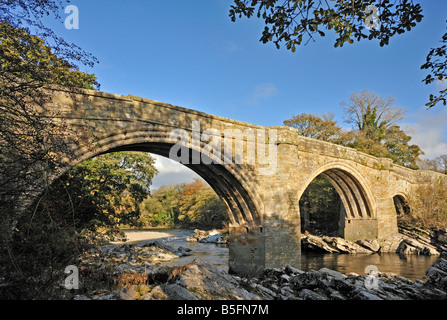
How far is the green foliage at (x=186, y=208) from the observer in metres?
37.2

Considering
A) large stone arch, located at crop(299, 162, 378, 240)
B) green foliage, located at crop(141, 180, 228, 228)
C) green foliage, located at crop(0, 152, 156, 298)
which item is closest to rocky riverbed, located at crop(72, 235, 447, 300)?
green foliage, located at crop(0, 152, 156, 298)

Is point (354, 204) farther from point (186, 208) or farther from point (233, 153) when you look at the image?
point (186, 208)

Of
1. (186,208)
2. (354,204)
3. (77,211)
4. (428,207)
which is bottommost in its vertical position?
(186,208)

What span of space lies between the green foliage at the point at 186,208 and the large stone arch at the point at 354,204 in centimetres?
1712

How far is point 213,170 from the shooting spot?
10914 mm

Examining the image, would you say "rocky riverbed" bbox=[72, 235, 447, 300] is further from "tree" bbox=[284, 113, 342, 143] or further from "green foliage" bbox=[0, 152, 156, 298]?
"tree" bbox=[284, 113, 342, 143]

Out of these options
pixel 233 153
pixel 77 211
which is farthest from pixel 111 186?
pixel 233 153

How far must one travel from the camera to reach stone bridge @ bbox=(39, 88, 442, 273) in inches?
294

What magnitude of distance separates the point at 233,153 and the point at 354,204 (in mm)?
13204

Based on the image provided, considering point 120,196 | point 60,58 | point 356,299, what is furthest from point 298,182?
point 60,58

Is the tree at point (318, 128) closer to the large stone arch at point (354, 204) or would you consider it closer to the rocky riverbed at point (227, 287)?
the large stone arch at point (354, 204)

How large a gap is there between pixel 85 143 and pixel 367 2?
Answer: 701 centimetres

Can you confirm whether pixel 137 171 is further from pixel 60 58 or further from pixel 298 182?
pixel 60 58

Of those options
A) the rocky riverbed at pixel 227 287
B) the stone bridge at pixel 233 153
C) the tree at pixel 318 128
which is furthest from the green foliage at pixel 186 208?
the rocky riverbed at pixel 227 287
